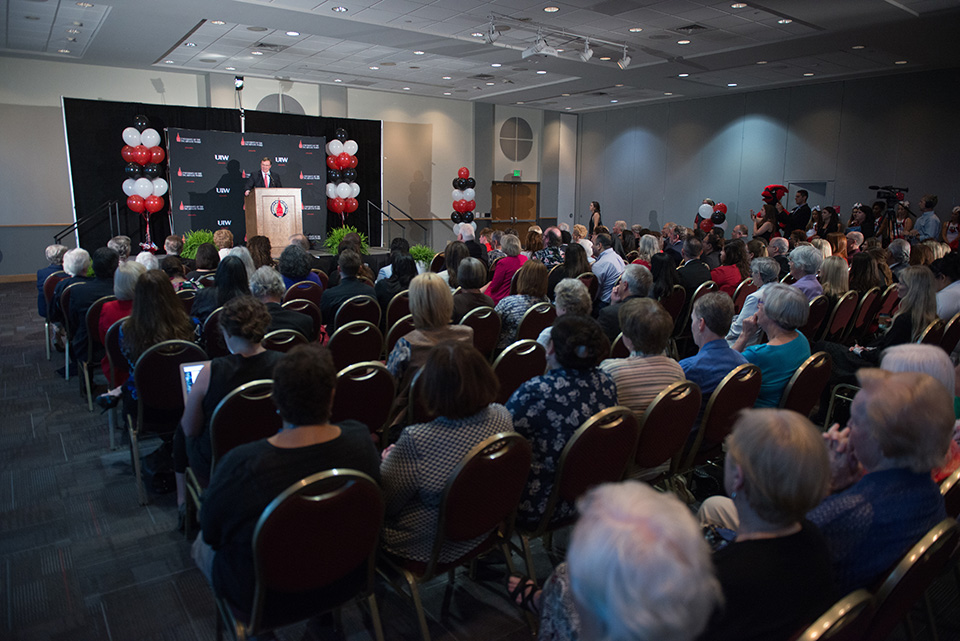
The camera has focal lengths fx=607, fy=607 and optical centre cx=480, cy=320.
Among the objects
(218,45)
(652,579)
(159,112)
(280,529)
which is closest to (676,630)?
(652,579)

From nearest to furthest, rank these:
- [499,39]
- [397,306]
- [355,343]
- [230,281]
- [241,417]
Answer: [241,417], [355,343], [230,281], [397,306], [499,39]

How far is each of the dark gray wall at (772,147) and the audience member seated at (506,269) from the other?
32.3 ft

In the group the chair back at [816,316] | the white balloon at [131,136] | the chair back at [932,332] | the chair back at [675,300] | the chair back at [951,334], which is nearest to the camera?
the chair back at [932,332]

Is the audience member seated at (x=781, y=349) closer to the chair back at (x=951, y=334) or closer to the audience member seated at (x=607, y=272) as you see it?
the chair back at (x=951, y=334)

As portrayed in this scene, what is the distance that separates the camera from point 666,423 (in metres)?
2.60

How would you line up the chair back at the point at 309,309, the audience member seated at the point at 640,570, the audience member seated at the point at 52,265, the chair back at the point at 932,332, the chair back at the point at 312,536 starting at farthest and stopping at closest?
the audience member seated at the point at 52,265
the chair back at the point at 309,309
the chair back at the point at 932,332
the chair back at the point at 312,536
the audience member seated at the point at 640,570

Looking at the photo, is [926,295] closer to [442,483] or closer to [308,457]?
[442,483]

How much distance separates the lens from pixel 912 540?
5.55ft

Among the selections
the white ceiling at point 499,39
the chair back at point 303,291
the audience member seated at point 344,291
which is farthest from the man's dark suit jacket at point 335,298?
the white ceiling at point 499,39

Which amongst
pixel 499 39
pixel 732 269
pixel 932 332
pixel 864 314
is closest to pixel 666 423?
pixel 932 332

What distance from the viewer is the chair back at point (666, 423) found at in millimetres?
2539

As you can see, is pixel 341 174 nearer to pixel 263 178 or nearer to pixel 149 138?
pixel 263 178

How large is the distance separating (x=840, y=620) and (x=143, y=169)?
12881 millimetres

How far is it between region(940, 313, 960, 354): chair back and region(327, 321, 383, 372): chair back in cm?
389
